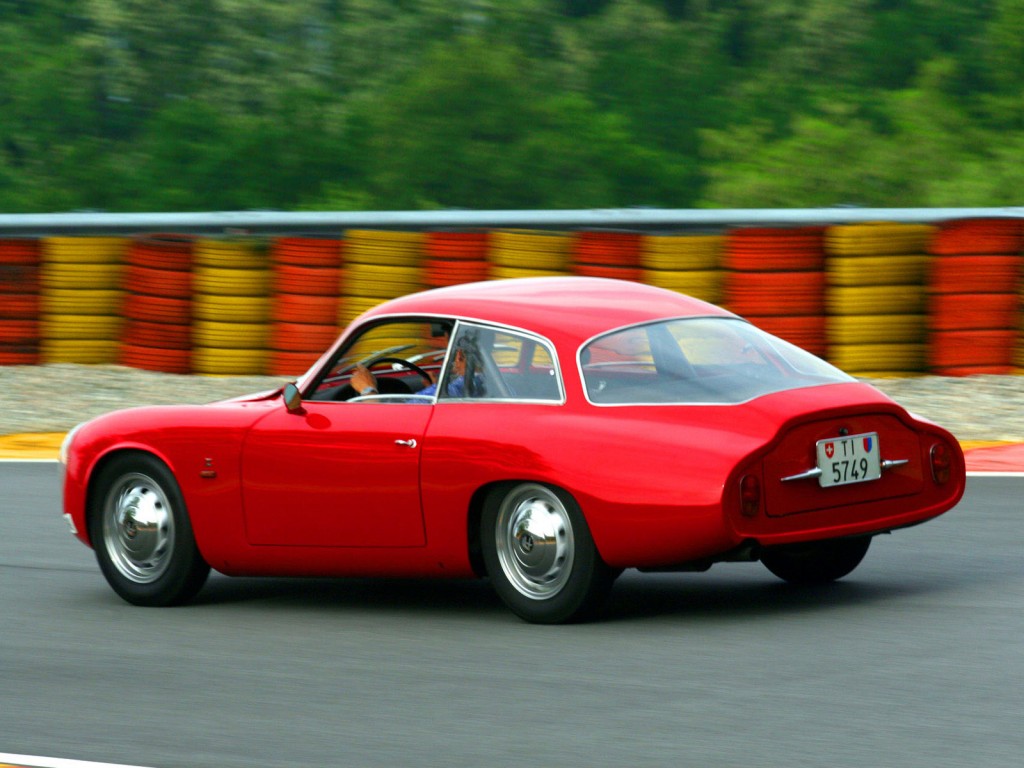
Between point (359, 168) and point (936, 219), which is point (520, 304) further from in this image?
point (359, 168)

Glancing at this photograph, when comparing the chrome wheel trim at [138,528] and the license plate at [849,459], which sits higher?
the license plate at [849,459]

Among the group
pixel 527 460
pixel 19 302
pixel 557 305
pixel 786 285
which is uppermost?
pixel 557 305

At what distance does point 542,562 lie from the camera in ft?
22.9

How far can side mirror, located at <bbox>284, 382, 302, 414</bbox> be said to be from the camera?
767cm

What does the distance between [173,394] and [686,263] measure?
4.81m

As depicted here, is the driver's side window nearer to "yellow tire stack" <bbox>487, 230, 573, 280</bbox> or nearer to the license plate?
the license plate

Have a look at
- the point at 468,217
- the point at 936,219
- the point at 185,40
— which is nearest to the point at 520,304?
the point at 936,219

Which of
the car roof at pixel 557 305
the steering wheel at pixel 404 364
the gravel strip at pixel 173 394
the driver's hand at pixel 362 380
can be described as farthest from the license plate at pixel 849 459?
the gravel strip at pixel 173 394

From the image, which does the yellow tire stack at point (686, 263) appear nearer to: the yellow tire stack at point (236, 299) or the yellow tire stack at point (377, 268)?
the yellow tire stack at point (377, 268)

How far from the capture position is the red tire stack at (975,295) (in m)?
14.3

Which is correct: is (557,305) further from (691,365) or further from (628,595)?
(628,595)

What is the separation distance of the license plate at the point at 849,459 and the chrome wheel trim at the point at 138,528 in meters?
3.00

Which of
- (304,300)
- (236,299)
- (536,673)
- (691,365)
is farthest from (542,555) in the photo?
(236,299)

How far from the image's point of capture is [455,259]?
16.0m
